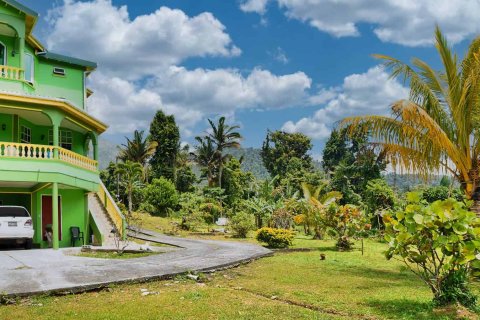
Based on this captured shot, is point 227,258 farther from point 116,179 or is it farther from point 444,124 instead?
point 116,179

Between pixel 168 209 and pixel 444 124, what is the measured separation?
1130 inches

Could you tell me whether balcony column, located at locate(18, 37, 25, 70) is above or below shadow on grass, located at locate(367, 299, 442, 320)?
above

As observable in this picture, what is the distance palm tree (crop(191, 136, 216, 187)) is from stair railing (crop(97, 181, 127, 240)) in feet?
83.4

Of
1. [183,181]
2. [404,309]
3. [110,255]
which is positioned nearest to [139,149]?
[183,181]

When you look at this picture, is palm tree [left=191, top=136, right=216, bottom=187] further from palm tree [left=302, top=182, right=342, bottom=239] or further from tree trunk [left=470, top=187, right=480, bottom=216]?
tree trunk [left=470, top=187, right=480, bottom=216]

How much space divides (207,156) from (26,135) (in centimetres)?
2938

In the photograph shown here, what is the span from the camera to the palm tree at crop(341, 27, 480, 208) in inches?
488

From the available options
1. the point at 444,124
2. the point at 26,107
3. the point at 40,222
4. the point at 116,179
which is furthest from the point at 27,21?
the point at 116,179

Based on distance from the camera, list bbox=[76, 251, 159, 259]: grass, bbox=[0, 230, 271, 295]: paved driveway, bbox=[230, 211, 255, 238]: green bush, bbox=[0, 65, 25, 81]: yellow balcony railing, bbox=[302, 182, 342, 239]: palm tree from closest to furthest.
Answer: bbox=[0, 230, 271, 295]: paved driveway, bbox=[76, 251, 159, 259]: grass, bbox=[0, 65, 25, 81]: yellow balcony railing, bbox=[302, 182, 342, 239]: palm tree, bbox=[230, 211, 255, 238]: green bush

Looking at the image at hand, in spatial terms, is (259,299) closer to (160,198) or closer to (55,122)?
(55,122)

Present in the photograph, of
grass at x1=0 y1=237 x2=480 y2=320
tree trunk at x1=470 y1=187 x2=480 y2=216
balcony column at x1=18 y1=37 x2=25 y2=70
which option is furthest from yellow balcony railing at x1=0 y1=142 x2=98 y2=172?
tree trunk at x1=470 y1=187 x2=480 y2=216

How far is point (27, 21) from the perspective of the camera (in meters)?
20.2

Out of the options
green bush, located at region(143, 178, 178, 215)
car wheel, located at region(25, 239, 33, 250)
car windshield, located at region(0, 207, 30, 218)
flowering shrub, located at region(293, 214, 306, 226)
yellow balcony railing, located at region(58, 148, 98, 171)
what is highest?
yellow balcony railing, located at region(58, 148, 98, 171)

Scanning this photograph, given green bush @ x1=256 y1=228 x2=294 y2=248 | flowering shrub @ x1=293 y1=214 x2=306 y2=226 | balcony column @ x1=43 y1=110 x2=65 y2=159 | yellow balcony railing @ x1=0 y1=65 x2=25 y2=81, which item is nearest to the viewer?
balcony column @ x1=43 y1=110 x2=65 y2=159
